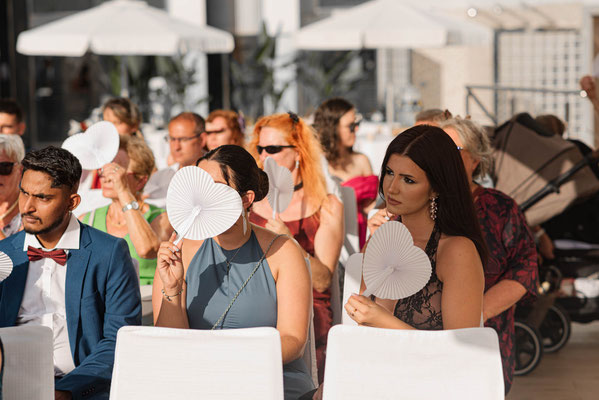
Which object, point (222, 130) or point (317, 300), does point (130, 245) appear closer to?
point (317, 300)

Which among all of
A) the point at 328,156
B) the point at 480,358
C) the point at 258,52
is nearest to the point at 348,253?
the point at 328,156

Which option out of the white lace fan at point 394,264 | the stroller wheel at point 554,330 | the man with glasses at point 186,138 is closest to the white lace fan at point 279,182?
the white lace fan at point 394,264

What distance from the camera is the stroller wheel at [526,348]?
4.83 metres

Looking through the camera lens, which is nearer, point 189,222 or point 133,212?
point 189,222

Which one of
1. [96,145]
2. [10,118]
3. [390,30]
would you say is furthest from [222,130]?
[390,30]

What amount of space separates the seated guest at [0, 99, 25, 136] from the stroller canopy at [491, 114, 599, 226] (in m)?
3.22

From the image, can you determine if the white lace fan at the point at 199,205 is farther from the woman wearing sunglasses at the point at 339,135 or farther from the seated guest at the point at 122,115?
the seated guest at the point at 122,115

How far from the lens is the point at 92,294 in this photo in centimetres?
259

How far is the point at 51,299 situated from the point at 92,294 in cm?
16

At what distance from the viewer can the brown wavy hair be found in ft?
12.4

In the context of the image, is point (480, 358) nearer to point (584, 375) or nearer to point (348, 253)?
point (348, 253)

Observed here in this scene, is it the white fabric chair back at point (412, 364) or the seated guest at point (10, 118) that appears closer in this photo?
the white fabric chair back at point (412, 364)

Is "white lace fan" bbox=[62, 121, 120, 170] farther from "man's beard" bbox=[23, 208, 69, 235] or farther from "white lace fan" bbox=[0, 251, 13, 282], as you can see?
"white lace fan" bbox=[0, 251, 13, 282]

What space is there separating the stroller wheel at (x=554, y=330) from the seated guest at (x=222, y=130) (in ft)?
7.44
